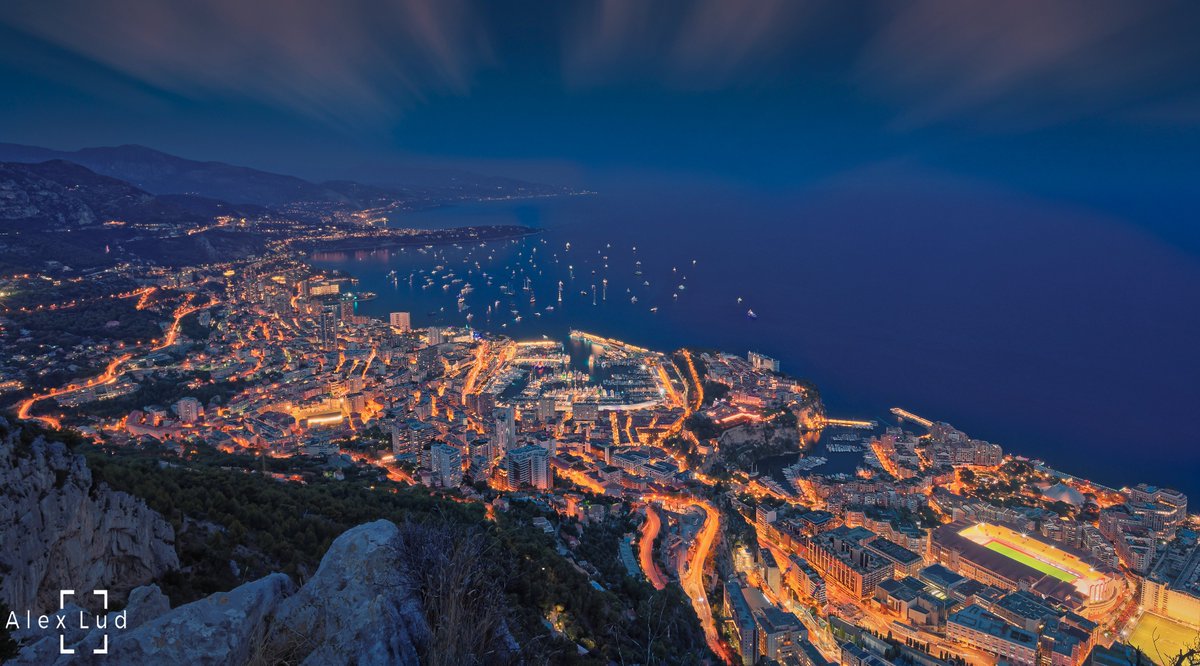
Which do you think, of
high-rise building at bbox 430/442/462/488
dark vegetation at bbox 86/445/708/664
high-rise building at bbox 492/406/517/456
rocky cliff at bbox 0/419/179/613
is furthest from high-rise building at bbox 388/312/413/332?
rocky cliff at bbox 0/419/179/613

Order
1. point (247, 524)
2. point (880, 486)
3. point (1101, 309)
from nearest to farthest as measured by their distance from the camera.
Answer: point (247, 524) → point (880, 486) → point (1101, 309)

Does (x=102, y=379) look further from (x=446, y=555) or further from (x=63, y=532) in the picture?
(x=446, y=555)

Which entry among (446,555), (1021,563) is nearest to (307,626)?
(446,555)

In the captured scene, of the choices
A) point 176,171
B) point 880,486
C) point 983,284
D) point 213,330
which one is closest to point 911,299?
point 983,284

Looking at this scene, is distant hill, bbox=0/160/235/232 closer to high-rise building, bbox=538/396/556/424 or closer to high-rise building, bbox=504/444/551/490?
high-rise building, bbox=538/396/556/424

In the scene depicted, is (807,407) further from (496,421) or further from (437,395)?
(437,395)

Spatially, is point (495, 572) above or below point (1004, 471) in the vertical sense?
above
